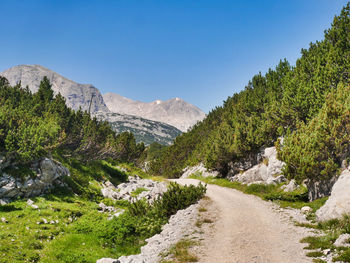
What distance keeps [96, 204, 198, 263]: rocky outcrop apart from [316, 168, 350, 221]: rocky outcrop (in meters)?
7.80

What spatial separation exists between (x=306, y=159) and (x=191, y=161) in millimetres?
48079

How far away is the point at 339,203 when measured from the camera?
38.3 ft

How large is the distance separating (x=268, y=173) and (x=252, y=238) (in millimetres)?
16797

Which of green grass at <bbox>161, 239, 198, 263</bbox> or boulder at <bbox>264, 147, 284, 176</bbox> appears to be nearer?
green grass at <bbox>161, 239, 198, 263</bbox>

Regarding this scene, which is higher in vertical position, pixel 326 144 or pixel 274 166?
pixel 326 144

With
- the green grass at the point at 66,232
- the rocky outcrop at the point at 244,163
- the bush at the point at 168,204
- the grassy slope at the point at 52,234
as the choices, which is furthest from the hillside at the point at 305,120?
the grassy slope at the point at 52,234

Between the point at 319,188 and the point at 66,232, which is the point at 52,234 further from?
the point at 319,188

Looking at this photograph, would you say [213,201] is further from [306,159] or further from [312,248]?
[312,248]

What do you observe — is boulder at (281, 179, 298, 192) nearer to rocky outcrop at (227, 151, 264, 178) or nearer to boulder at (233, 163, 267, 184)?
boulder at (233, 163, 267, 184)

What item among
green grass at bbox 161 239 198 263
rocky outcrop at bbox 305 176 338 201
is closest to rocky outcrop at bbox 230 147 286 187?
rocky outcrop at bbox 305 176 338 201

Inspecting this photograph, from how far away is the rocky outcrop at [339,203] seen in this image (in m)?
11.3

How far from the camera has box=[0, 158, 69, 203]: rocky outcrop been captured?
18916 mm

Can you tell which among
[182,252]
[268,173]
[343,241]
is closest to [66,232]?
[182,252]

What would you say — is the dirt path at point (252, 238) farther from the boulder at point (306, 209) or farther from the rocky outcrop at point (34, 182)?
the rocky outcrop at point (34, 182)
